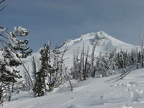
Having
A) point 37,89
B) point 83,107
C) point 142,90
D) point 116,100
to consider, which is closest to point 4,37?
point 83,107

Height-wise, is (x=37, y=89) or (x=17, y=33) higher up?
(x=17, y=33)

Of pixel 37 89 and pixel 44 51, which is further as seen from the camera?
pixel 44 51

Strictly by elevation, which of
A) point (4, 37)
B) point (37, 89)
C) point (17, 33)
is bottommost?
point (37, 89)

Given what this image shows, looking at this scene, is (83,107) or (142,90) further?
(142,90)

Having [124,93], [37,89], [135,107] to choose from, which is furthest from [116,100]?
[37,89]

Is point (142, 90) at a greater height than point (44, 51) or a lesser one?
lesser

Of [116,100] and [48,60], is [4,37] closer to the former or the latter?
[116,100]

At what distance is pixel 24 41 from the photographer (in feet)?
80.4

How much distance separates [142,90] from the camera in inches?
544

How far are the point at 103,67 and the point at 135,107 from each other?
6172 cm

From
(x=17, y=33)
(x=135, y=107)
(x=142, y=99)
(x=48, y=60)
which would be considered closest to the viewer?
(x=135, y=107)

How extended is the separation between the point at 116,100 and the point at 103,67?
59.6 meters

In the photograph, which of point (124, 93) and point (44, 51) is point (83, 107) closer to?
point (124, 93)

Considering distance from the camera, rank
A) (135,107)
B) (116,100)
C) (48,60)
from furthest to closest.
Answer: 1. (48,60)
2. (116,100)
3. (135,107)
